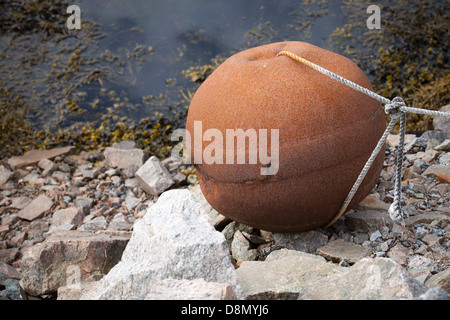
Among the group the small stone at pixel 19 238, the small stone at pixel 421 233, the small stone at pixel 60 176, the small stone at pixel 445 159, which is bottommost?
the small stone at pixel 19 238

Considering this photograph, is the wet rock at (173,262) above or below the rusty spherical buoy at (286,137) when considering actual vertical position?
below

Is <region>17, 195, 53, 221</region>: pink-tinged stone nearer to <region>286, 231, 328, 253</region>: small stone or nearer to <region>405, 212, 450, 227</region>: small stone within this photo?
<region>286, 231, 328, 253</region>: small stone

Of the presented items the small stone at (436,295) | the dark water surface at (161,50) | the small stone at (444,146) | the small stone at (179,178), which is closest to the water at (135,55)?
the dark water surface at (161,50)

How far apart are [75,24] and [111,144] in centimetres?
299

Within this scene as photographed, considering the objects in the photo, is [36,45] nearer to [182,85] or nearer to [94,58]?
[94,58]

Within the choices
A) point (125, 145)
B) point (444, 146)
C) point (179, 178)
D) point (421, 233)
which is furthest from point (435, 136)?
point (125, 145)

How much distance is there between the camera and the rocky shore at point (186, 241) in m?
2.24

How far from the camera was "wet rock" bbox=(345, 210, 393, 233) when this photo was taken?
10.9 feet

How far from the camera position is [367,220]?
11.0ft

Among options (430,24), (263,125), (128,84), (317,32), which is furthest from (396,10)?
(263,125)

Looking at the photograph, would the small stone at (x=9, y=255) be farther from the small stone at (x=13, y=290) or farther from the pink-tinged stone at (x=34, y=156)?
the pink-tinged stone at (x=34, y=156)

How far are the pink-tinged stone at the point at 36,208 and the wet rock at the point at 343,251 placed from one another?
3028mm

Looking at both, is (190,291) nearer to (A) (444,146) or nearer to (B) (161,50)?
(A) (444,146)

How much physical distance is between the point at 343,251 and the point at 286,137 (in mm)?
957
